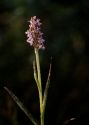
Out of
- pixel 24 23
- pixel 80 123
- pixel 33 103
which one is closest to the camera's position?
pixel 80 123

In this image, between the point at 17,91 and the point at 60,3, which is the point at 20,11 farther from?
the point at 17,91

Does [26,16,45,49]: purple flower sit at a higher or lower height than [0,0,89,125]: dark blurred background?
higher

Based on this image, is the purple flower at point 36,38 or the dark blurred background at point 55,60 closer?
the purple flower at point 36,38

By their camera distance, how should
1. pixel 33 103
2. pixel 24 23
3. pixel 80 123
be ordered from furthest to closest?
pixel 24 23, pixel 33 103, pixel 80 123

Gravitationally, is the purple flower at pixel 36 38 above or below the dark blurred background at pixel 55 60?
above

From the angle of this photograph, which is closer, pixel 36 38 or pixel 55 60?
pixel 36 38

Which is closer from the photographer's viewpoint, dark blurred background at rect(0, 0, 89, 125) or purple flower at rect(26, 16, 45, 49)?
purple flower at rect(26, 16, 45, 49)

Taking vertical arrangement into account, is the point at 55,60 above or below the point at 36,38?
below

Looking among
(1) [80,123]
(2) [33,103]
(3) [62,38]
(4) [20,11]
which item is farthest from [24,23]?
(1) [80,123]
